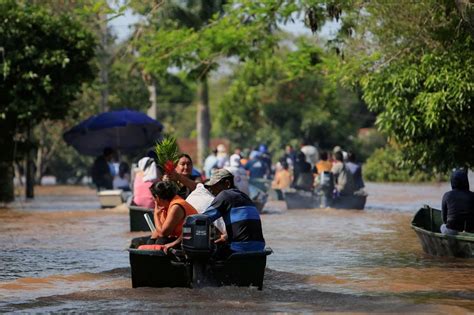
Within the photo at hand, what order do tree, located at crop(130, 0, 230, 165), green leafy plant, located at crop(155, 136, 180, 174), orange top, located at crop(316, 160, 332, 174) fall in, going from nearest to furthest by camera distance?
green leafy plant, located at crop(155, 136, 180, 174)
tree, located at crop(130, 0, 230, 165)
orange top, located at crop(316, 160, 332, 174)

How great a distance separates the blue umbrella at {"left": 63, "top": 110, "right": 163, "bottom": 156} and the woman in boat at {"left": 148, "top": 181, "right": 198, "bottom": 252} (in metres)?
21.5

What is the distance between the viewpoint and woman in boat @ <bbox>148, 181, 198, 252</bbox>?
14109 mm

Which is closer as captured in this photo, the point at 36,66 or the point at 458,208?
the point at 458,208

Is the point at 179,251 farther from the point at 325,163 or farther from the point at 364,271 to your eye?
the point at 325,163

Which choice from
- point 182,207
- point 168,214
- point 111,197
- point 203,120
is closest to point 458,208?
point 182,207

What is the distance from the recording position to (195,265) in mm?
13633

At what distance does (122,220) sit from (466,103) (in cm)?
1052

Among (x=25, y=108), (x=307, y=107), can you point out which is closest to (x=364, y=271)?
(x=25, y=108)

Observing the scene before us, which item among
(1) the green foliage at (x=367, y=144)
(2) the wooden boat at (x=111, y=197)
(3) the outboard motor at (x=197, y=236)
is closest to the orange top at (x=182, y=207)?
(3) the outboard motor at (x=197, y=236)

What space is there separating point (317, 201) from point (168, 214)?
19.7 meters

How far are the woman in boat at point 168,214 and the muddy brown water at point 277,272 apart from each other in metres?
0.62

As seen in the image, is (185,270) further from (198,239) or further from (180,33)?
(180,33)

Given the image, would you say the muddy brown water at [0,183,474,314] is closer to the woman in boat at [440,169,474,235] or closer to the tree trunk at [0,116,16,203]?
the woman in boat at [440,169,474,235]

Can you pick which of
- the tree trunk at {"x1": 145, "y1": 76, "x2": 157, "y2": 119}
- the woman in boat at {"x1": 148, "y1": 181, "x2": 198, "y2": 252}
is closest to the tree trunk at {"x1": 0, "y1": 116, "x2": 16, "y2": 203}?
the tree trunk at {"x1": 145, "y1": 76, "x2": 157, "y2": 119}
